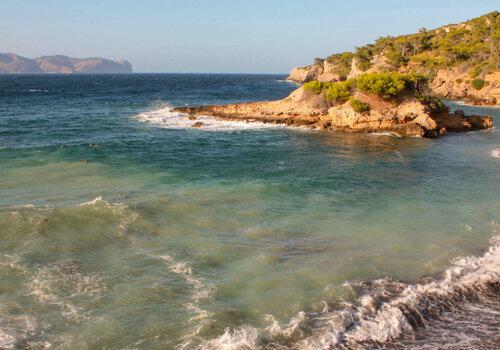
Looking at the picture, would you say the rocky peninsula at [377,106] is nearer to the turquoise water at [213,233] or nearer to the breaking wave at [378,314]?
Answer: the turquoise water at [213,233]

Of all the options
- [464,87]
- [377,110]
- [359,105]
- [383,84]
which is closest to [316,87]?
[359,105]

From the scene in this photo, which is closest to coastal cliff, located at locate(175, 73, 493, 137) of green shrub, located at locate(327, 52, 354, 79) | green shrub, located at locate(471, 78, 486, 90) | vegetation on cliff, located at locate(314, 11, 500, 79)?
green shrub, located at locate(471, 78, 486, 90)

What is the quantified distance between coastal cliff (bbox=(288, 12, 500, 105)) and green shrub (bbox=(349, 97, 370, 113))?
4065cm

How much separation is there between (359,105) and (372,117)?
2156 mm

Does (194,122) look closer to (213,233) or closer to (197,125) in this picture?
(197,125)

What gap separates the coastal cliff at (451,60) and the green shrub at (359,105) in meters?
40.7

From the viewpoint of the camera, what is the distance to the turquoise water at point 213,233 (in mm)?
15000

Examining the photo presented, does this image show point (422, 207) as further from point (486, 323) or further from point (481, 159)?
point (481, 159)

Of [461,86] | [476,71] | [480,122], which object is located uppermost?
[476,71]

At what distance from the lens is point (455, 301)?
16.3 meters

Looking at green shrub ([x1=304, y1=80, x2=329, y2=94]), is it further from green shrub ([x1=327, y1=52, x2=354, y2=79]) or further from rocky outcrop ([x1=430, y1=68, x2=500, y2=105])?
green shrub ([x1=327, y1=52, x2=354, y2=79])

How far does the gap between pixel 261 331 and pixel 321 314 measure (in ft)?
7.82

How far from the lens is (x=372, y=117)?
5381cm

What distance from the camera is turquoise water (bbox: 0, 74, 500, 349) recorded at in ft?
49.2
